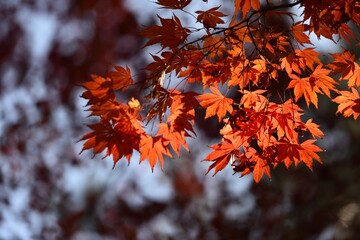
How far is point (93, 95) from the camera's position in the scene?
1.77 m

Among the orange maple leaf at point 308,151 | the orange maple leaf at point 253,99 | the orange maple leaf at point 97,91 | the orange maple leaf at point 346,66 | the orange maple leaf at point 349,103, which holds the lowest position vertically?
the orange maple leaf at point 308,151

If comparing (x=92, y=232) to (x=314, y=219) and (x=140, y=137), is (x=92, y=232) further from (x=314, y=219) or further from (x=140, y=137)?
(x=140, y=137)

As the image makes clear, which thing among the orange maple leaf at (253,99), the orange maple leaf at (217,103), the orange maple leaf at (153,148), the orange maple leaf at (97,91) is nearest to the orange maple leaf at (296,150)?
the orange maple leaf at (253,99)

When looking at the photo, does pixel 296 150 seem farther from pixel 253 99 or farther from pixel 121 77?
pixel 121 77

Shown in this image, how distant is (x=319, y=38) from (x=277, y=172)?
548 centimetres

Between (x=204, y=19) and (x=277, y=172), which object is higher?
(x=277, y=172)

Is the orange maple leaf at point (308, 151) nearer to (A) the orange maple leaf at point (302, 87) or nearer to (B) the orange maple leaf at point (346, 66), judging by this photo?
(A) the orange maple leaf at point (302, 87)

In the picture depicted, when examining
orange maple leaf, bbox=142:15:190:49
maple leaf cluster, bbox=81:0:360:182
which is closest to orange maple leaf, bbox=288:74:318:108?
maple leaf cluster, bbox=81:0:360:182

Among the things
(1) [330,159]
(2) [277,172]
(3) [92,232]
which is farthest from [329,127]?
(3) [92,232]

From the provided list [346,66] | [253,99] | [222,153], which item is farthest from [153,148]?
[346,66]

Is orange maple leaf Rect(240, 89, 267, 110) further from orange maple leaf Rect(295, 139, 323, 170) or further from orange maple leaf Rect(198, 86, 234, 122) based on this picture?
orange maple leaf Rect(295, 139, 323, 170)

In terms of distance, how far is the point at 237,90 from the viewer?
6.61 feet

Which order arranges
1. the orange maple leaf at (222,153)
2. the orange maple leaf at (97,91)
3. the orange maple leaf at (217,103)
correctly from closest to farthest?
1. the orange maple leaf at (97,91)
2. the orange maple leaf at (222,153)
3. the orange maple leaf at (217,103)

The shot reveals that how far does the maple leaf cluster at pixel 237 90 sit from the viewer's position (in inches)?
71.2
